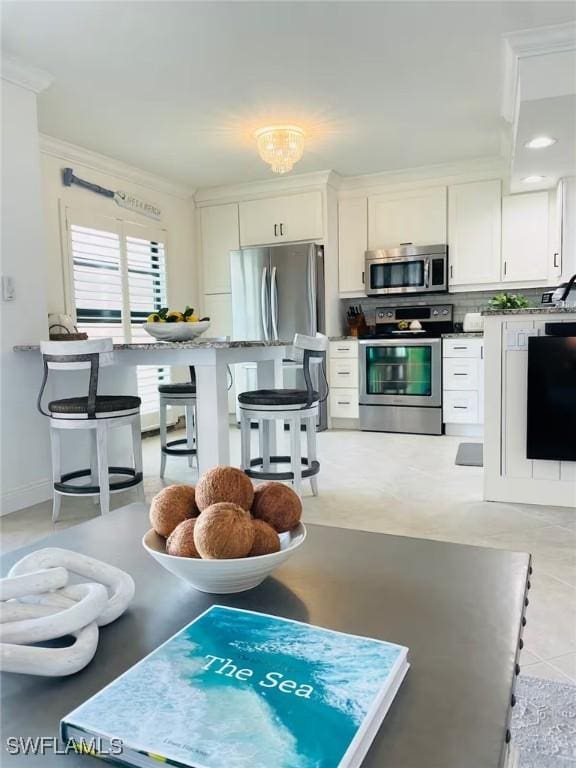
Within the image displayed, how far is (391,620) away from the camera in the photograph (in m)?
0.69

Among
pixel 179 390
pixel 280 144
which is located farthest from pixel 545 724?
pixel 280 144

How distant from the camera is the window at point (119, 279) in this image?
180 inches

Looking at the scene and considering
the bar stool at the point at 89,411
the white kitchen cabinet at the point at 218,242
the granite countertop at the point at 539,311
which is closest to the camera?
the bar stool at the point at 89,411

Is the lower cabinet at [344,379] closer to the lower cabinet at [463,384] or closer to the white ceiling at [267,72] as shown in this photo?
the lower cabinet at [463,384]

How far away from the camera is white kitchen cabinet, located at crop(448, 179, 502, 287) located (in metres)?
5.09

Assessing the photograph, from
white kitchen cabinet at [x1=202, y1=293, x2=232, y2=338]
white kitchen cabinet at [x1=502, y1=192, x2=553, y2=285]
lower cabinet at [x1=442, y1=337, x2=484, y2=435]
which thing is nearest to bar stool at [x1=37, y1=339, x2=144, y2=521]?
lower cabinet at [x1=442, y1=337, x2=484, y2=435]

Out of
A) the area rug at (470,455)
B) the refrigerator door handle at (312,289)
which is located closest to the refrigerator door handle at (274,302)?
the refrigerator door handle at (312,289)

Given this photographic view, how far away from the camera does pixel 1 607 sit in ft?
2.01

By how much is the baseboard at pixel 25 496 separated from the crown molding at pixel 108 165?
2.61 metres

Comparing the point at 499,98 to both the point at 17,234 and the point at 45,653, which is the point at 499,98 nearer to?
the point at 17,234

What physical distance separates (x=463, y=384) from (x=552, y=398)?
2145 mm

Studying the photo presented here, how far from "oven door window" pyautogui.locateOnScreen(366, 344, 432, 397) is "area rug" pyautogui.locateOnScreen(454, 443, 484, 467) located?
0.69 meters

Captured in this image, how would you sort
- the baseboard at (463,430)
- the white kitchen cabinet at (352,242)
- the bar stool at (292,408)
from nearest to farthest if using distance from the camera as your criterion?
the bar stool at (292,408) < the baseboard at (463,430) < the white kitchen cabinet at (352,242)

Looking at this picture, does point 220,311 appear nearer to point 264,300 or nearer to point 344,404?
point 264,300
